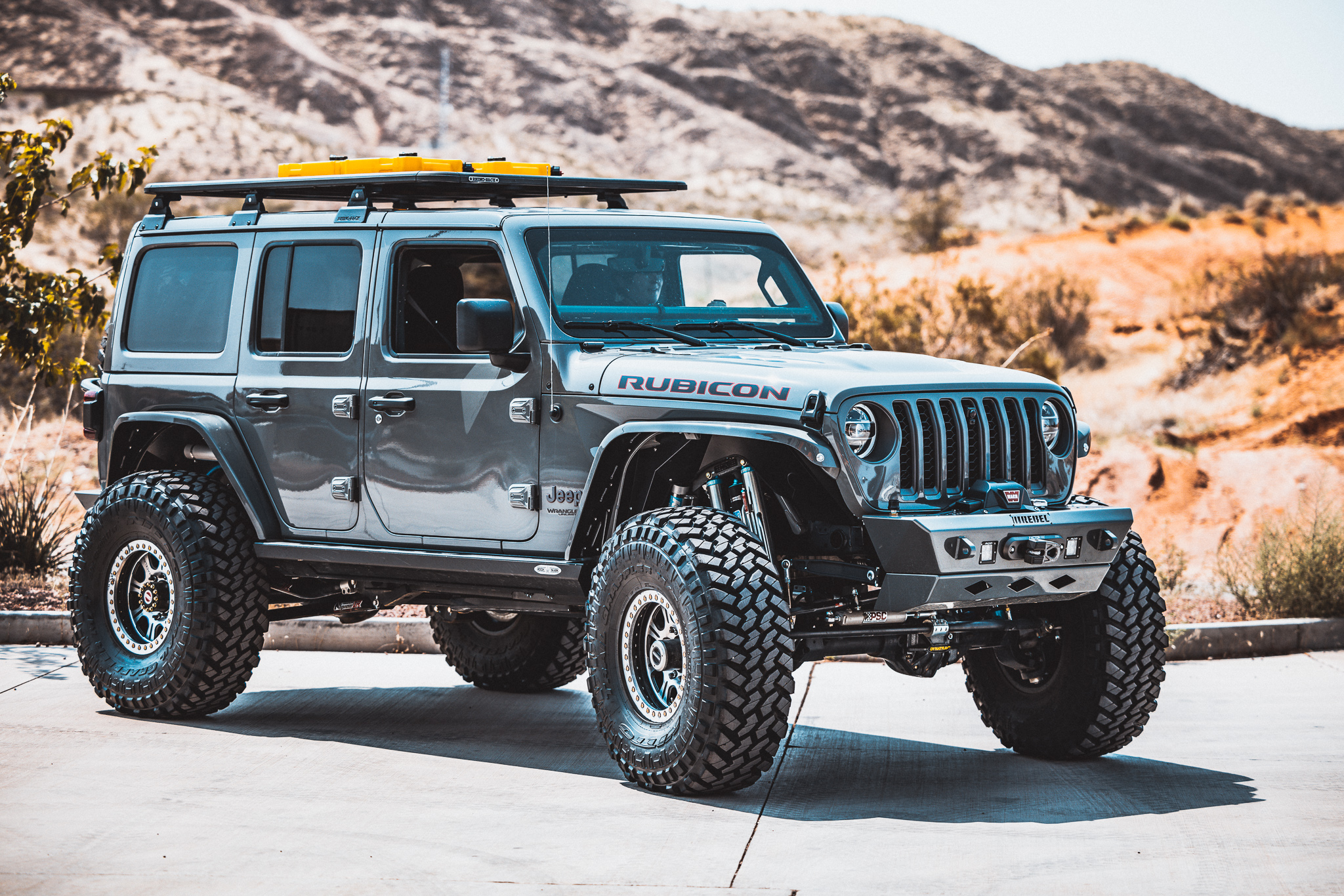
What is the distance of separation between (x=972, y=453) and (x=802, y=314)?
1543mm

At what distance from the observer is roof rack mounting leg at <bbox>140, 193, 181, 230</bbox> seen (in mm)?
8195

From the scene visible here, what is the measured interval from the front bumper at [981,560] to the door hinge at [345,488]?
2.52m

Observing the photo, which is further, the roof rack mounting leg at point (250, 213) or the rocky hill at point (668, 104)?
the rocky hill at point (668, 104)

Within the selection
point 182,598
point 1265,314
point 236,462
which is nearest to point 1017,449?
point 236,462

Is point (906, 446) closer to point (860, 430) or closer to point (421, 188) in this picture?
point (860, 430)

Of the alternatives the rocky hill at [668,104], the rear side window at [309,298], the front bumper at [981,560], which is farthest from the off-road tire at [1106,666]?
the rocky hill at [668,104]

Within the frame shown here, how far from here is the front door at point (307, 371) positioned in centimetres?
725

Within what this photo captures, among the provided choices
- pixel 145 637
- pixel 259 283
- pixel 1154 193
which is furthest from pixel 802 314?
pixel 1154 193

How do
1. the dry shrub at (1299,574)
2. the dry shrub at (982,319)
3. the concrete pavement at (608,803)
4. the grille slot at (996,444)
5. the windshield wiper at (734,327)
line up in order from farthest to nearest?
the dry shrub at (982,319) → the dry shrub at (1299,574) → the windshield wiper at (734,327) → the grille slot at (996,444) → the concrete pavement at (608,803)

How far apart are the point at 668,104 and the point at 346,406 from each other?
6526 cm

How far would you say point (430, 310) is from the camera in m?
7.29

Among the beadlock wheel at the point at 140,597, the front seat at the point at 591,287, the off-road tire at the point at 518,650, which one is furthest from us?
the off-road tire at the point at 518,650

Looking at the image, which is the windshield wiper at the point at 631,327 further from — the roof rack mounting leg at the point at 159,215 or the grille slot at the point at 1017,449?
the roof rack mounting leg at the point at 159,215

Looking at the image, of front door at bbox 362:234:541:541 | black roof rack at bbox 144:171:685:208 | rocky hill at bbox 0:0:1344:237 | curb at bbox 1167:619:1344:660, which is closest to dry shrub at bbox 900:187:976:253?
rocky hill at bbox 0:0:1344:237
